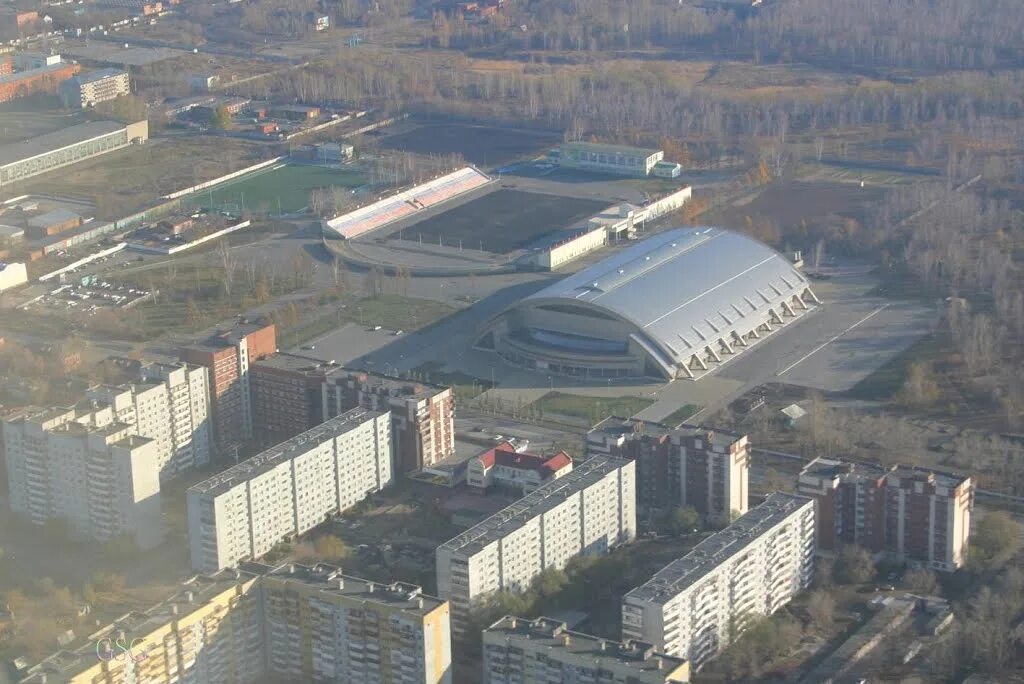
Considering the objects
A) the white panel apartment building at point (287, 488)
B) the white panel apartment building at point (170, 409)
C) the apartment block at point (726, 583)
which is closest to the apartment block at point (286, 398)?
the white panel apartment building at point (170, 409)

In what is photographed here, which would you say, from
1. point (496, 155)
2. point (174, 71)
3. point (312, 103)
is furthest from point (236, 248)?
point (174, 71)

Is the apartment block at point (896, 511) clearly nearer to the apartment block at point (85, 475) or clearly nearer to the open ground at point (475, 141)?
the apartment block at point (85, 475)

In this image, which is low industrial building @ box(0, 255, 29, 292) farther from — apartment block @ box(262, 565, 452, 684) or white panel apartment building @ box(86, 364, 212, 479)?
apartment block @ box(262, 565, 452, 684)

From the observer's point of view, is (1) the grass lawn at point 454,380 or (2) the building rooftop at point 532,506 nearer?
(2) the building rooftop at point 532,506

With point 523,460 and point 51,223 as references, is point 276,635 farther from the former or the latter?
point 51,223

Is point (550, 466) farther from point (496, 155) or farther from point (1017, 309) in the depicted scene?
point (496, 155)

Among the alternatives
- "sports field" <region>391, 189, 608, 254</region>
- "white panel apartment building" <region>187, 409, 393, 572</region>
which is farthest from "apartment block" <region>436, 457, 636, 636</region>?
"sports field" <region>391, 189, 608, 254</region>
